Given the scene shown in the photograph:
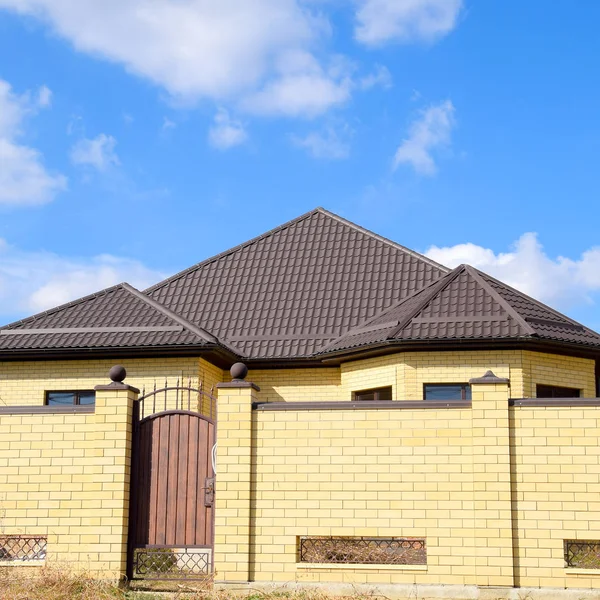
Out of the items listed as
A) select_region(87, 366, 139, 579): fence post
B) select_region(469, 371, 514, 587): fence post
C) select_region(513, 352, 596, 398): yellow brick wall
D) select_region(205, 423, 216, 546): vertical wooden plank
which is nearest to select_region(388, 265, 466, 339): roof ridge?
select_region(513, 352, 596, 398): yellow brick wall

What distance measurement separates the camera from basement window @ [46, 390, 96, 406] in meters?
14.6

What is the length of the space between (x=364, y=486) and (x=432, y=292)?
624 centimetres

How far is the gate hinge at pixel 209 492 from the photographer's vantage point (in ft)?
31.5

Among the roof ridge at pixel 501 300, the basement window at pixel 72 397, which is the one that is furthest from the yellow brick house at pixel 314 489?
the basement window at pixel 72 397

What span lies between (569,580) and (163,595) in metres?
4.34

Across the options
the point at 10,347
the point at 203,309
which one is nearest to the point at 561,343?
the point at 203,309

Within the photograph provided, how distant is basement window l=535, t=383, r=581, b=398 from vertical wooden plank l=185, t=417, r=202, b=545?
6417mm

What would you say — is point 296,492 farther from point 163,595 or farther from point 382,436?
point 163,595

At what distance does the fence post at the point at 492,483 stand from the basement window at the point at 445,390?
4.40m

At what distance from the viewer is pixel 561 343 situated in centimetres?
1363

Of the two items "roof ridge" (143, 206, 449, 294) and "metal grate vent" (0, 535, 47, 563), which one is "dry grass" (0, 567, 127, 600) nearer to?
"metal grate vent" (0, 535, 47, 563)

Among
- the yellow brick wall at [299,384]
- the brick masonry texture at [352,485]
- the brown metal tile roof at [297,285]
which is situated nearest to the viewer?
the brick masonry texture at [352,485]

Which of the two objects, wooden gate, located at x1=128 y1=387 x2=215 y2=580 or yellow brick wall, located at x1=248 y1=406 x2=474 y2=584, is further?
wooden gate, located at x1=128 y1=387 x2=215 y2=580

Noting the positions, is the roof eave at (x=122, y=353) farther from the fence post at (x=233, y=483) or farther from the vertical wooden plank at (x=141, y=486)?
the fence post at (x=233, y=483)
